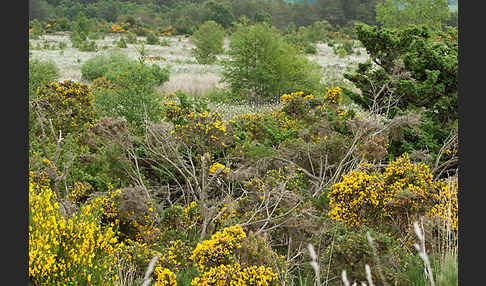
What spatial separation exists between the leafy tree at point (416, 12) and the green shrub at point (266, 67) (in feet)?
35.9

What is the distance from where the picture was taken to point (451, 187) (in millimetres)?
4066

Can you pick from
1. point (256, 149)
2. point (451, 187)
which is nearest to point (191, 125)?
point (256, 149)

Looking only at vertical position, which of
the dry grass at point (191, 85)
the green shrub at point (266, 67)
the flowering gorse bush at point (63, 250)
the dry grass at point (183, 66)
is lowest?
the dry grass at point (183, 66)

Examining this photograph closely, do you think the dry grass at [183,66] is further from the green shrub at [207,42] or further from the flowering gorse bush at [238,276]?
the flowering gorse bush at [238,276]

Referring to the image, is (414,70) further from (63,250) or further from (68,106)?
(68,106)

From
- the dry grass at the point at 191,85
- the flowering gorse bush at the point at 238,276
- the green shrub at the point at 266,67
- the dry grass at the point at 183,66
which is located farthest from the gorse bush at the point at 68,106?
the green shrub at the point at 266,67

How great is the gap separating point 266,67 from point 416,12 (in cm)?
1263

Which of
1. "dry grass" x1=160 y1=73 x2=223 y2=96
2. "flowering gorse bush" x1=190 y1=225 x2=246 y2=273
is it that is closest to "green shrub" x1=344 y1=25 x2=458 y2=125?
"flowering gorse bush" x1=190 y1=225 x2=246 y2=273

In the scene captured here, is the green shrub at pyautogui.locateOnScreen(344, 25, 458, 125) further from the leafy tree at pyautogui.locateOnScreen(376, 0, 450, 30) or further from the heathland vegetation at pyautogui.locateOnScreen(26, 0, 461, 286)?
the leafy tree at pyautogui.locateOnScreen(376, 0, 450, 30)

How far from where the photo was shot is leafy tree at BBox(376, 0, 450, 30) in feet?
70.2

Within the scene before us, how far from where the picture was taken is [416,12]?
21797mm

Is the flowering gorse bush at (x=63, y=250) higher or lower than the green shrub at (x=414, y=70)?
lower

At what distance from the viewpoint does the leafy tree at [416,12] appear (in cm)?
2139

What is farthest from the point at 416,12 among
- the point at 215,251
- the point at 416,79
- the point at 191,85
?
the point at 215,251
